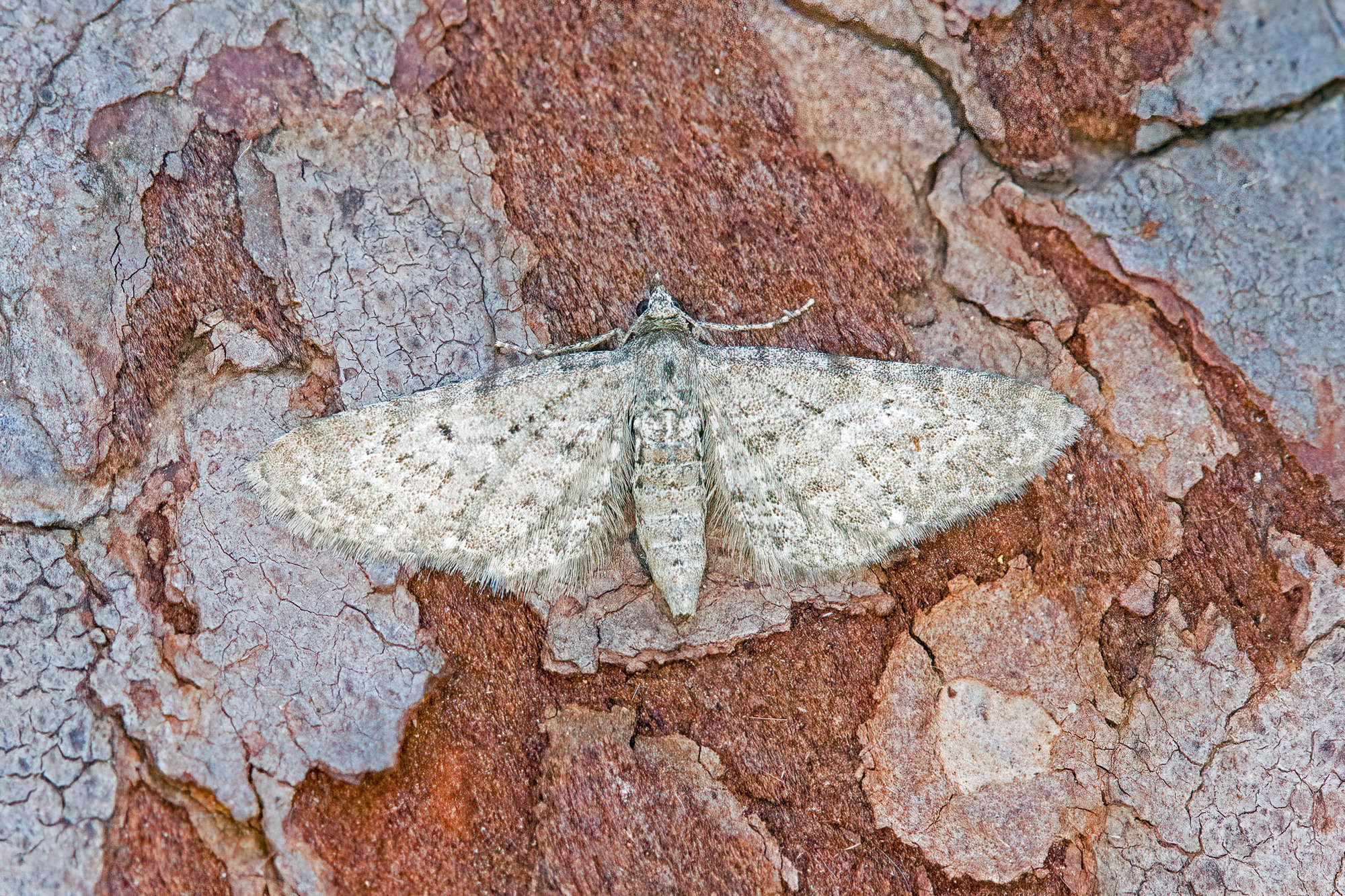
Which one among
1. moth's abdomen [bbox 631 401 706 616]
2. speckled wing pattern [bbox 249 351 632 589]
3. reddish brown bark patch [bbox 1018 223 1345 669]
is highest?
reddish brown bark patch [bbox 1018 223 1345 669]

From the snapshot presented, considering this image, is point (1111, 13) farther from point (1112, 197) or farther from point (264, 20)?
point (264, 20)

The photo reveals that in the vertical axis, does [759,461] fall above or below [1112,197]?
below

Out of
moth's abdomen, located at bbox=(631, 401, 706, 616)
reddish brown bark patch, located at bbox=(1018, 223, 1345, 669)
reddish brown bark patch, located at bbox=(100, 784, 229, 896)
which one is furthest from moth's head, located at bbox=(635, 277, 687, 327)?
reddish brown bark patch, located at bbox=(100, 784, 229, 896)

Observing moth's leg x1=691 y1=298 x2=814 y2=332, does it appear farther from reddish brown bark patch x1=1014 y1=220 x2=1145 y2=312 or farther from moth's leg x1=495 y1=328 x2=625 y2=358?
reddish brown bark patch x1=1014 y1=220 x2=1145 y2=312

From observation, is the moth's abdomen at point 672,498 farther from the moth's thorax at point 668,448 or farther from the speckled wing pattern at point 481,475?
the speckled wing pattern at point 481,475

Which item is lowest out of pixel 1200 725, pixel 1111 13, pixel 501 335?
pixel 501 335

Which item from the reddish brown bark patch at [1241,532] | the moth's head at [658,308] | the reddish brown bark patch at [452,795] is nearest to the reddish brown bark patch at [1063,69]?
the reddish brown bark patch at [1241,532]

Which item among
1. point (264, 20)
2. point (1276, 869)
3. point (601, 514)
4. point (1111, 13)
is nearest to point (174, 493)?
point (601, 514)

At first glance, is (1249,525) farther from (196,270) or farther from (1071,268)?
(196,270)
